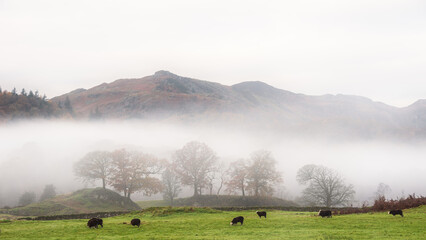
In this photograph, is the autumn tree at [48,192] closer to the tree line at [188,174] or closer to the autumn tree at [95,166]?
the autumn tree at [95,166]

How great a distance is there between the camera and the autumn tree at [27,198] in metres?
90.9

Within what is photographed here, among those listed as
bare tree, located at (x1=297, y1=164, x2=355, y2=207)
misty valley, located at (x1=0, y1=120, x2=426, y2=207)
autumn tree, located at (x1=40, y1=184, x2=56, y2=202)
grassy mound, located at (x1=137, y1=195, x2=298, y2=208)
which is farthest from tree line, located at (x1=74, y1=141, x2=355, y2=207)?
autumn tree, located at (x1=40, y1=184, x2=56, y2=202)

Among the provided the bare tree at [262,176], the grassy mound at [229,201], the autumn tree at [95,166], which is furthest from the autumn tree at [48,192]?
the bare tree at [262,176]

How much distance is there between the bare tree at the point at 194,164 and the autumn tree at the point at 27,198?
46.6 m

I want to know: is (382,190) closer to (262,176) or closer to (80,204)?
(262,176)

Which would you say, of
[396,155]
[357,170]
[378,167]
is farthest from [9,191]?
[396,155]

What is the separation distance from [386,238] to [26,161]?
135943mm

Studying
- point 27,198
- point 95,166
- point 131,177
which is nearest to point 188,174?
point 131,177

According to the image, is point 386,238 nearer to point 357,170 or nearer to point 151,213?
point 151,213

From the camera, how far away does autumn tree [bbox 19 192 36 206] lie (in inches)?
3579

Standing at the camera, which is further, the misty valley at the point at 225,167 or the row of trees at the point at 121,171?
the misty valley at the point at 225,167

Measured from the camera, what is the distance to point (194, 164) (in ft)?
318

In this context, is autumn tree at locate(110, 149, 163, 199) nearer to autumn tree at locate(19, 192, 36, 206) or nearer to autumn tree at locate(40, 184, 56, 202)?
autumn tree at locate(40, 184, 56, 202)

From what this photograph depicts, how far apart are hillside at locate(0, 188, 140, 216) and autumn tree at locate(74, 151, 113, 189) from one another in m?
4.38
